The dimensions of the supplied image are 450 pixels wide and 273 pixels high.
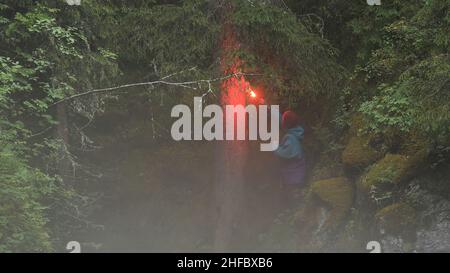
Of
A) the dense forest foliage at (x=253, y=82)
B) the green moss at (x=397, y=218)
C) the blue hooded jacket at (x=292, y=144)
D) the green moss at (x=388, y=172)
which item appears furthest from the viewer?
the blue hooded jacket at (x=292, y=144)

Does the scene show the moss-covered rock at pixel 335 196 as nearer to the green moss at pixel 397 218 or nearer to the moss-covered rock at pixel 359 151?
the moss-covered rock at pixel 359 151

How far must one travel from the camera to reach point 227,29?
11016 mm

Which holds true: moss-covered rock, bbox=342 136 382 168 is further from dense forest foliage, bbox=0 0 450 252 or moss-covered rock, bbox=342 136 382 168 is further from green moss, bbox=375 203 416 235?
green moss, bbox=375 203 416 235

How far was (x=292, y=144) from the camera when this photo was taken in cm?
1271

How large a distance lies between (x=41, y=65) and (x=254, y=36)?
4.10 metres

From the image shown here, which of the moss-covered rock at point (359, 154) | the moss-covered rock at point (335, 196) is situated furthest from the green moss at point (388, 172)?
the moss-covered rock at point (335, 196)

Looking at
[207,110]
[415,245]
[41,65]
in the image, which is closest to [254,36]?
[207,110]

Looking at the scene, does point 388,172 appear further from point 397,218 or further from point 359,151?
point 359,151

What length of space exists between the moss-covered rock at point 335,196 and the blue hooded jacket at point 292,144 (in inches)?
54.0

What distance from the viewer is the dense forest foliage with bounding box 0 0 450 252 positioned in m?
8.55

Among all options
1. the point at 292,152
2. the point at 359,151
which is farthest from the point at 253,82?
the point at 292,152

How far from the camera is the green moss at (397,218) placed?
8.86m

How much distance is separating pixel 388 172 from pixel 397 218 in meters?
1.07
